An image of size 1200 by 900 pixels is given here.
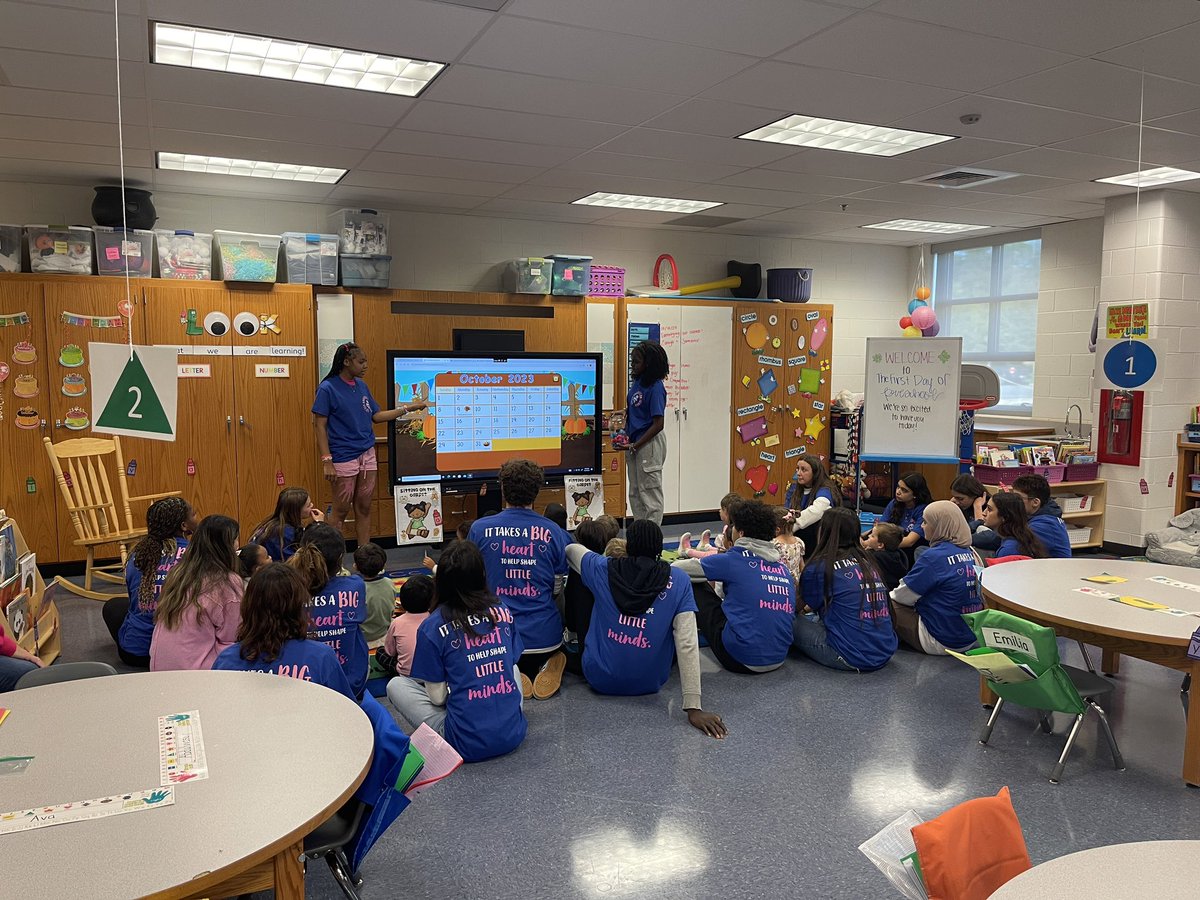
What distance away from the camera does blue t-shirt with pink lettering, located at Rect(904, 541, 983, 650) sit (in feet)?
13.6

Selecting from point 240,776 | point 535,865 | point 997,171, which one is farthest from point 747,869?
point 997,171

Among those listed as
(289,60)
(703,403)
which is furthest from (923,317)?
(289,60)

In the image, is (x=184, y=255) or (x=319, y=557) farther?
(x=184, y=255)

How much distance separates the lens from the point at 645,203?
684 centimetres

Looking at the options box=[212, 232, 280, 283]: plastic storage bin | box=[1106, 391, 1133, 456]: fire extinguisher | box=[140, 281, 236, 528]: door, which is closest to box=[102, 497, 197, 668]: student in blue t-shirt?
box=[140, 281, 236, 528]: door

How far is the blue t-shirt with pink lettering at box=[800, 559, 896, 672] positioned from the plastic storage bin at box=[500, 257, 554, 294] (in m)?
3.71

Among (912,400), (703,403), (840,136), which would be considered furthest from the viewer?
(703,403)

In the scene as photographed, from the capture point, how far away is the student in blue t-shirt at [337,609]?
10.7 feet

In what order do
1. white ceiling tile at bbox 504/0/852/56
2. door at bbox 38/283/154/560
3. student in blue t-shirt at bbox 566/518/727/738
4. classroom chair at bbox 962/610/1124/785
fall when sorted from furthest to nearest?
door at bbox 38/283/154/560
student in blue t-shirt at bbox 566/518/727/738
white ceiling tile at bbox 504/0/852/56
classroom chair at bbox 962/610/1124/785

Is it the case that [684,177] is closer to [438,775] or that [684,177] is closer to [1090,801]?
[1090,801]

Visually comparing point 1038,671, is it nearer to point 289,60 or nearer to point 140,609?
point 140,609

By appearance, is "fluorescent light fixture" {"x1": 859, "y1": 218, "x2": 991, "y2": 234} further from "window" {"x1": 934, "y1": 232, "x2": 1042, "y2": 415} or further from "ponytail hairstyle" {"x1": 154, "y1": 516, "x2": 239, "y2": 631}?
"ponytail hairstyle" {"x1": 154, "y1": 516, "x2": 239, "y2": 631}

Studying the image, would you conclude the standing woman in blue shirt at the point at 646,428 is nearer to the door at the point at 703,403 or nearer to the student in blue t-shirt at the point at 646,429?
the student in blue t-shirt at the point at 646,429

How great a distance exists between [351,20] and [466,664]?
236 cm
